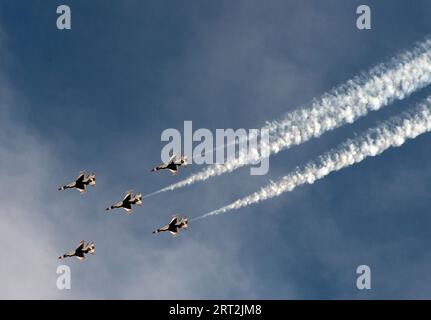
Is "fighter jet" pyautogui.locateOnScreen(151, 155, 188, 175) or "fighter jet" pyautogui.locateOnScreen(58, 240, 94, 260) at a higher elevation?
"fighter jet" pyautogui.locateOnScreen(151, 155, 188, 175)

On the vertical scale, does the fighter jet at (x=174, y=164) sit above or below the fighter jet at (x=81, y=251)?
above

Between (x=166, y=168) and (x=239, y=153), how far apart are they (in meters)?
20.1

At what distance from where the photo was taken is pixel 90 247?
94250 mm
